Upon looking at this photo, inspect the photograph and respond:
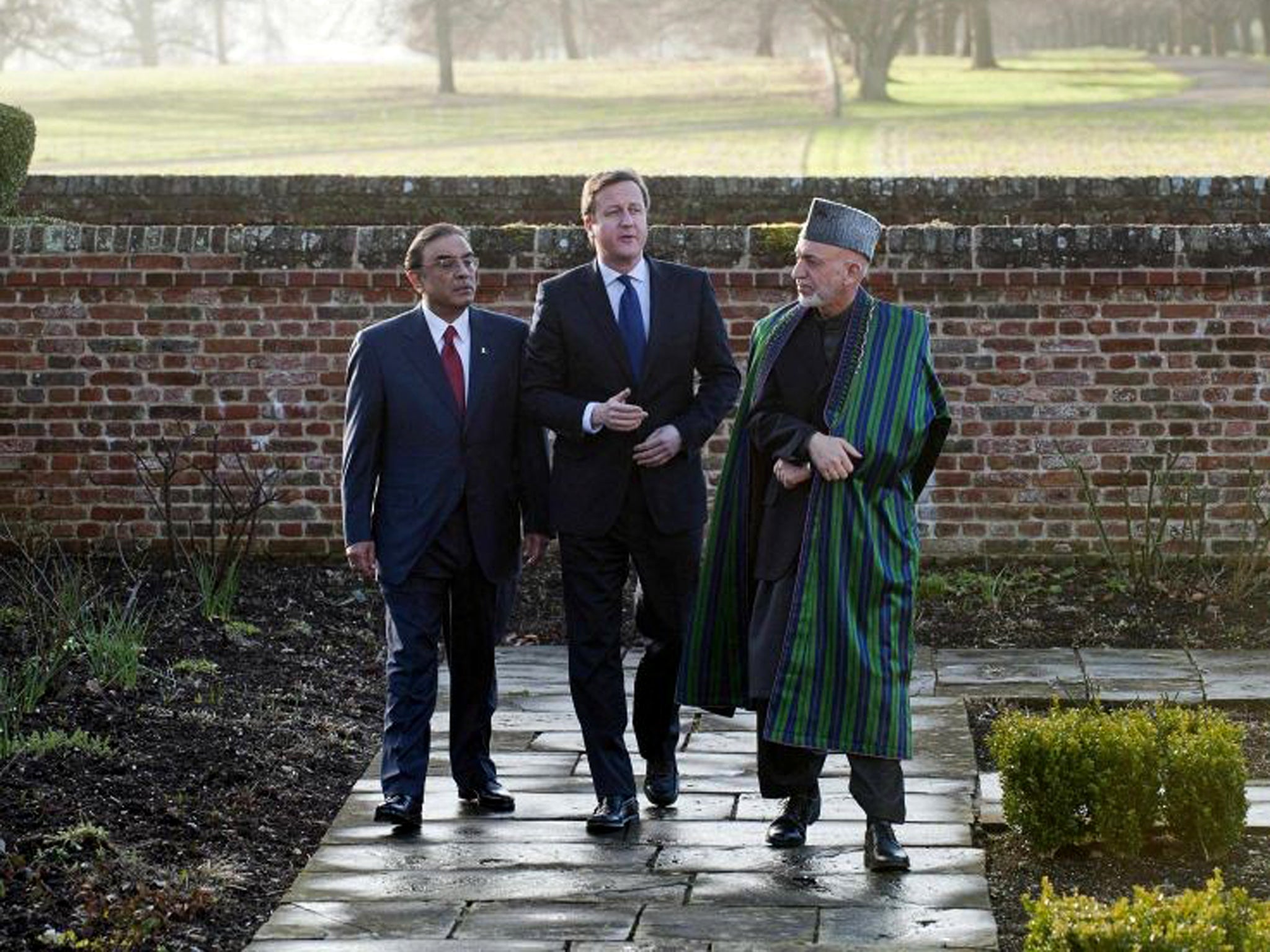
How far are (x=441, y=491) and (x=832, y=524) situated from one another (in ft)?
4.11

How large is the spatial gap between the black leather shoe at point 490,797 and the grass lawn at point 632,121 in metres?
19.0

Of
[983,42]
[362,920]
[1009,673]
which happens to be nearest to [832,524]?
[362,920]

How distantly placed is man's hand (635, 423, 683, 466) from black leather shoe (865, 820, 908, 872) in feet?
3.87

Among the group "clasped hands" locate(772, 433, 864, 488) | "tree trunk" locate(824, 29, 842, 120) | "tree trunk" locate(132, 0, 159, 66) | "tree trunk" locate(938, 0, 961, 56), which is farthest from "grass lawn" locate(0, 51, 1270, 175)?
"clasped hands" locate(772, 433, 864, 488)

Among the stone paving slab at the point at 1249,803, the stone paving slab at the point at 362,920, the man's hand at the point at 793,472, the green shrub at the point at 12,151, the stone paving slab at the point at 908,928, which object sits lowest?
the stone paving slab at the point at 1249,803

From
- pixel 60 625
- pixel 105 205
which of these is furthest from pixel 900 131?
pixel 60 625

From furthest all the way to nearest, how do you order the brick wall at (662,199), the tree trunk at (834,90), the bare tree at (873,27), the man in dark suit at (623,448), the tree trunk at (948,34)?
the tree trunk at (948,34) < the bare tree at (873,27) < the tree trunk at (834,90) < the brick wall at (662,199) < the man in dark suit at (623,448)

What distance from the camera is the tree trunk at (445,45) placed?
49.8m

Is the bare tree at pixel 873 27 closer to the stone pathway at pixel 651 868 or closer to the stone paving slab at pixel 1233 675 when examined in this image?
the stone paving slab at pixel 1233 675

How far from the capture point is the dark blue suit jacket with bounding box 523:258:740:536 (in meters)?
6.59

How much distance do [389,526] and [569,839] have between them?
3.46 feet

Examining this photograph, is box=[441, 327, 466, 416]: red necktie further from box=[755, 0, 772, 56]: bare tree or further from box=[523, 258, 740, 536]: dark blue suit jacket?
box=[755, 0, 772, 56]: bare tree

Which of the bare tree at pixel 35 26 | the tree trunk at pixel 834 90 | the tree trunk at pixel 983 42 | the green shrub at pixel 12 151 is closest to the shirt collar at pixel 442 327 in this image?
the green shrub at pixel 12 151

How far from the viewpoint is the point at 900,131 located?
35.9 meters
